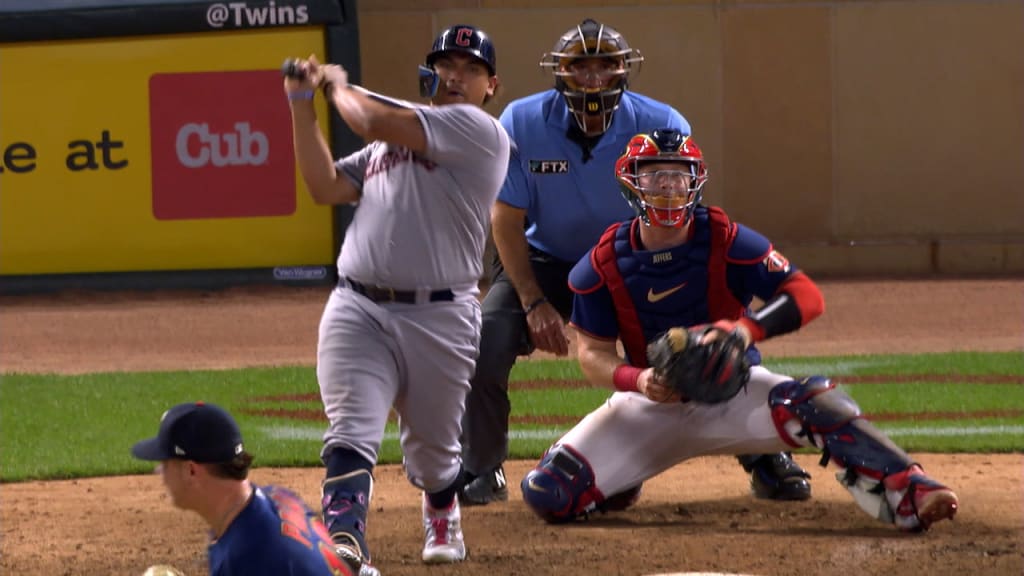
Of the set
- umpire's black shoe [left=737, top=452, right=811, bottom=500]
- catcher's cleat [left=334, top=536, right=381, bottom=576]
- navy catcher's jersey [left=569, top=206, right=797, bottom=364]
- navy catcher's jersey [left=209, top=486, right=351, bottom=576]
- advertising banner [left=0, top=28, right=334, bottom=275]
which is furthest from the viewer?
advertising banner [left=0, top=28, right=334, bottom=275]

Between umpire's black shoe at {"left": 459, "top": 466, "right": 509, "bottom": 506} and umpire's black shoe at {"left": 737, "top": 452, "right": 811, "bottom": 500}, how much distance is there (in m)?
1.03

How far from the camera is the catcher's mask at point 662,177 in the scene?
18.6 ft

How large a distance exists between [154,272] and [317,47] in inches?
102

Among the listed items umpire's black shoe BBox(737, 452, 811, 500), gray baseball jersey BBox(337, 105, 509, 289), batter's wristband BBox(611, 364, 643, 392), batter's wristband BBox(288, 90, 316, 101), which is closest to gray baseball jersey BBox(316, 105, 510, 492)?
gray baseball jersey BBox(337, 105, 509, 289)

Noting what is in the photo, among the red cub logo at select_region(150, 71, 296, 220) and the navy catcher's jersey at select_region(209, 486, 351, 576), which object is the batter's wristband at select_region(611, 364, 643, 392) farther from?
the red cub logo at select_region(150, 71, 296, 220)

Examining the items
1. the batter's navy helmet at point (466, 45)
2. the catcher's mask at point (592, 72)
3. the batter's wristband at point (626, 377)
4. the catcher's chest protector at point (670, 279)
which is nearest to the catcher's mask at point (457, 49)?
the batter's navy helmet at point (466, 45)

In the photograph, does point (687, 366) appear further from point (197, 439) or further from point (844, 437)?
point (197, 439)

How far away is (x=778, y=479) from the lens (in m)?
6.40

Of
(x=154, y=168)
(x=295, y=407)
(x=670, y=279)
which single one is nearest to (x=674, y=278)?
(x=670, y=279)

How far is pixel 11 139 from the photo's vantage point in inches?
575

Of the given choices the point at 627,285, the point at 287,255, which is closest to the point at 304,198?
the point at 287,255

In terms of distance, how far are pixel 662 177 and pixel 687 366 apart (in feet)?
2.26

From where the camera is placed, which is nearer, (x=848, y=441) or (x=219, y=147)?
(x=848, y=441)

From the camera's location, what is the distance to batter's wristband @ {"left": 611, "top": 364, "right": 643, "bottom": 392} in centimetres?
580
